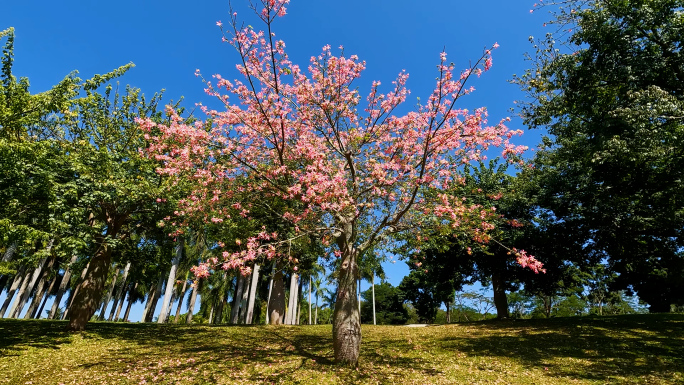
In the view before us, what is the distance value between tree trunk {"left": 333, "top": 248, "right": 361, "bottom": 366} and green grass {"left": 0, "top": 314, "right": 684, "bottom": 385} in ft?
1.79

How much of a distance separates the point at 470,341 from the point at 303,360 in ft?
29.8

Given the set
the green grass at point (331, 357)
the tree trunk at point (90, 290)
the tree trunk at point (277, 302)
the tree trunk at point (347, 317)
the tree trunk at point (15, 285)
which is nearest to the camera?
the green grass at point (331, 357)

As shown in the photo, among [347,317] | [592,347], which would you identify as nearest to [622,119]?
[592,347]

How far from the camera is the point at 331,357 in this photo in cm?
1190

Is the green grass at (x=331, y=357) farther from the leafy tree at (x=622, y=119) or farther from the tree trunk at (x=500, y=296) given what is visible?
the tree trunk at (x=500, y=296)

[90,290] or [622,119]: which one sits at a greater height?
[622,119]

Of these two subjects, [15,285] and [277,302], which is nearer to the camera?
[277,302]

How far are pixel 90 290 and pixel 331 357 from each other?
12.4 metres

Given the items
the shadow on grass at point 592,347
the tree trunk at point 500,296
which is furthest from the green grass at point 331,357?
the tree trunk at point 500,296

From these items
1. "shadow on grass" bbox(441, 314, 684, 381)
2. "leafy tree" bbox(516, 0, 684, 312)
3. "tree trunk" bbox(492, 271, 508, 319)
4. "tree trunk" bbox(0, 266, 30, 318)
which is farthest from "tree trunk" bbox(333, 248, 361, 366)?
"tree trunk" bbox(0, 266, 30, 318)

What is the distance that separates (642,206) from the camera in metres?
19.2

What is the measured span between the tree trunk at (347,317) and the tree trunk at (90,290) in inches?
466

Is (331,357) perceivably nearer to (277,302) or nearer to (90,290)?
(90,290)

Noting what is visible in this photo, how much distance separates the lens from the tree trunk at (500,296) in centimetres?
2922
